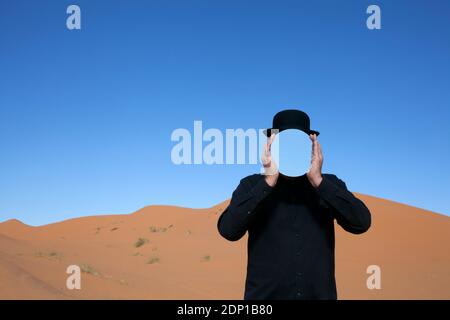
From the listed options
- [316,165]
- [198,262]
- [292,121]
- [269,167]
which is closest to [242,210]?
[269,167]

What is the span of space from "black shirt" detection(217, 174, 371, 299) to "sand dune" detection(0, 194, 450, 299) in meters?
7.75

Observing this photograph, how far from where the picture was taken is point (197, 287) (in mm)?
14555

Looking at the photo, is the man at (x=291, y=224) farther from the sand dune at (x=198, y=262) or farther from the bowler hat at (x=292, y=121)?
the sand dune at (x=198, y=262)

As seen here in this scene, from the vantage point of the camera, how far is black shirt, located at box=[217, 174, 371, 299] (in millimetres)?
2709

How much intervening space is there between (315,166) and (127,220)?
41.6m

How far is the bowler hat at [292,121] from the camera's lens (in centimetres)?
283

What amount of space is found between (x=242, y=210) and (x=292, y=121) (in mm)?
594

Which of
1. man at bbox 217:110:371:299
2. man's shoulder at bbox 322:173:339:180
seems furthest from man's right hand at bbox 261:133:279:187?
man's shoulder at bbox 322:173:339:180

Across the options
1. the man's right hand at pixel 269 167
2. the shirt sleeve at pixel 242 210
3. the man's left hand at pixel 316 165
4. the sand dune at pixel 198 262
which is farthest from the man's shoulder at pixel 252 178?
the sand dune at pixel 198 262

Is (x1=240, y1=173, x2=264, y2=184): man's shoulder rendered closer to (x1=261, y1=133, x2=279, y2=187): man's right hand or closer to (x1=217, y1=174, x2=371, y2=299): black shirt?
(x1=217, y1=174, x2=371, y2=299): black shirt

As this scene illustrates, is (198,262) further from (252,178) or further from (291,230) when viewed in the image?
(291,230)
